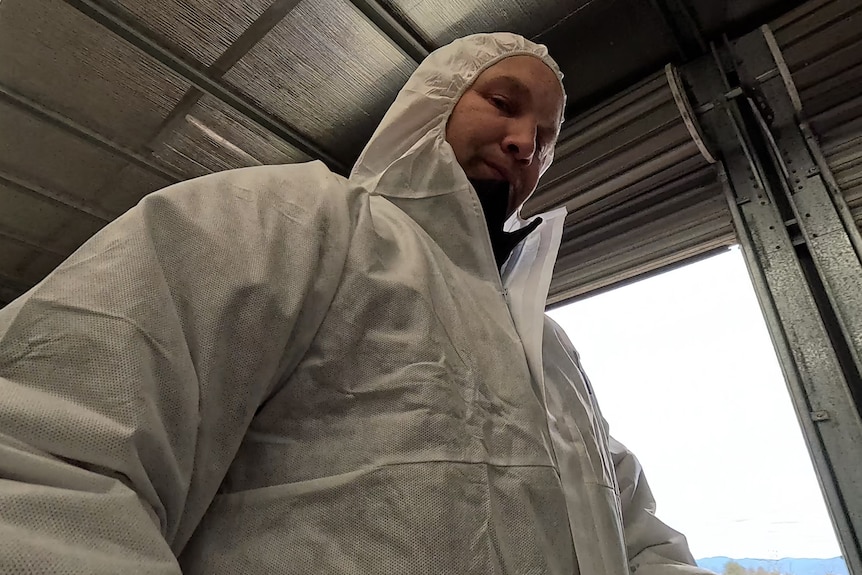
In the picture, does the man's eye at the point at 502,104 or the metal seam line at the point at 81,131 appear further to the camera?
the metal seam line at the point at 81,131

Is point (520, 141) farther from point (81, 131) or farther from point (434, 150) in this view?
point (81, 131)

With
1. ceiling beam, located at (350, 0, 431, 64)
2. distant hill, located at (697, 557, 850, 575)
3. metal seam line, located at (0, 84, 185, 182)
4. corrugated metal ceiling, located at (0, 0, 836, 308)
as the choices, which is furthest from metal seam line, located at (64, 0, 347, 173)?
distant hill, located at (697, 557, 850, 575)

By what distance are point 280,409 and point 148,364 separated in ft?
0.53

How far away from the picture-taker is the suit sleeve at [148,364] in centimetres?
37

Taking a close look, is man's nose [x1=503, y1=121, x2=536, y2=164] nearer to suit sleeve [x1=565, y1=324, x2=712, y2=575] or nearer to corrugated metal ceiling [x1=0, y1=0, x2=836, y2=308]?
suit sleeve [x1=565, y1=324, x2=712, y2=575]

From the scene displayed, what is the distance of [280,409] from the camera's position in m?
0.58

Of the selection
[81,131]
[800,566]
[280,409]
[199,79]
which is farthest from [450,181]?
[81,131]

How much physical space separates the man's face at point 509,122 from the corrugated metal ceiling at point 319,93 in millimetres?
934

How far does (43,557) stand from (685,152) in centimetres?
207

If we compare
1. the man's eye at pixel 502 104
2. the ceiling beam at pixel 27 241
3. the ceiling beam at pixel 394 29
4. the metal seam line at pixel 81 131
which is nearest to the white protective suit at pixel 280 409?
the man's eye at pixel 502 104

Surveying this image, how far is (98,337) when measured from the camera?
44 cm

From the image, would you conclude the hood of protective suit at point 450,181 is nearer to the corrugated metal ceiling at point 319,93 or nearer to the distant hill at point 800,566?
the corrugated metal ceiling at point 319,93

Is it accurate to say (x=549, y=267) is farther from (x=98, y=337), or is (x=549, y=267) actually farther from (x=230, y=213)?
(x=98, y=337)

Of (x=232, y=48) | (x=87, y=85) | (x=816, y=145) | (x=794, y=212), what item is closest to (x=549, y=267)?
(x=794, y=212)
